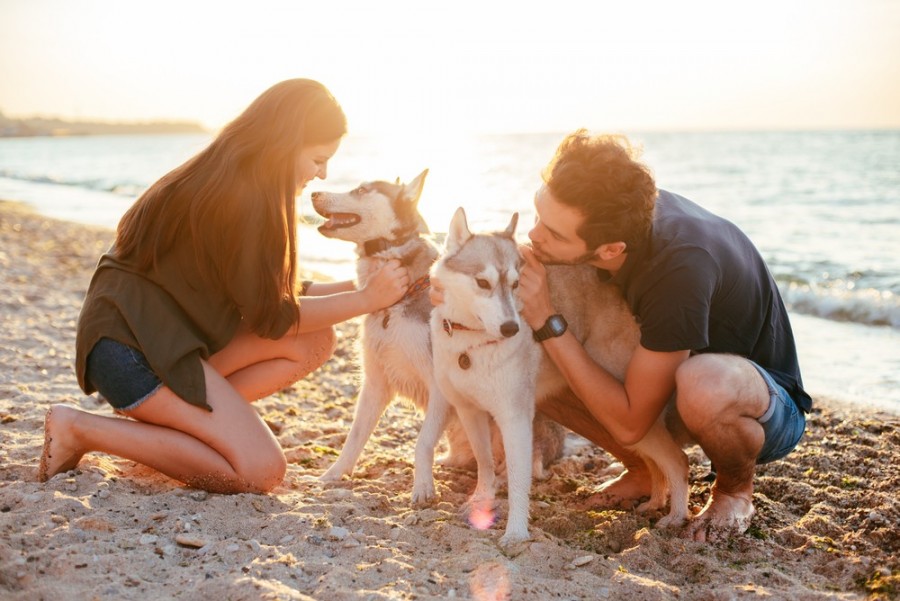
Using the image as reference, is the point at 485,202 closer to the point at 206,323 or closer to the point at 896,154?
the point at 206,323

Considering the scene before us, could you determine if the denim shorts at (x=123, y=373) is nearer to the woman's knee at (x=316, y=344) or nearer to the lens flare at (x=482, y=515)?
the woman's knee at (x=316, y=344)

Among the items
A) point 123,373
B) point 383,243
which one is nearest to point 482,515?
point 383,243

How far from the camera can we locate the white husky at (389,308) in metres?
4.68

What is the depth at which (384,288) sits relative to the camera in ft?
14.7

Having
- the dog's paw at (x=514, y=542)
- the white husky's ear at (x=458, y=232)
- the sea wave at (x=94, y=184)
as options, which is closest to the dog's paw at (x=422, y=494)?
the dog's paw at (x=514, y=542)

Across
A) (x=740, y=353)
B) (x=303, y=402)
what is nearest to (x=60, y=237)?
(x=303, y=402)

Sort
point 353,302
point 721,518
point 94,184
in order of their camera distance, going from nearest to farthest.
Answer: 1. point 721,518
2. point 353,302
3. point 94,184

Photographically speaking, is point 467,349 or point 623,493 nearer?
point 467,349

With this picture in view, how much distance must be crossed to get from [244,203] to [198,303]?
1.96 feet

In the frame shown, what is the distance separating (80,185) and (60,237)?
648 inches

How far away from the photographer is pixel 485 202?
19250 millimetres

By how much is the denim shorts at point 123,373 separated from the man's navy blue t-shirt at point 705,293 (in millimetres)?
2456

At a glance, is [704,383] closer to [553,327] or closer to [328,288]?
[553,327]

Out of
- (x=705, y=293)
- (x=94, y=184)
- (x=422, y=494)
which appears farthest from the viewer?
(x=94, y=184)
